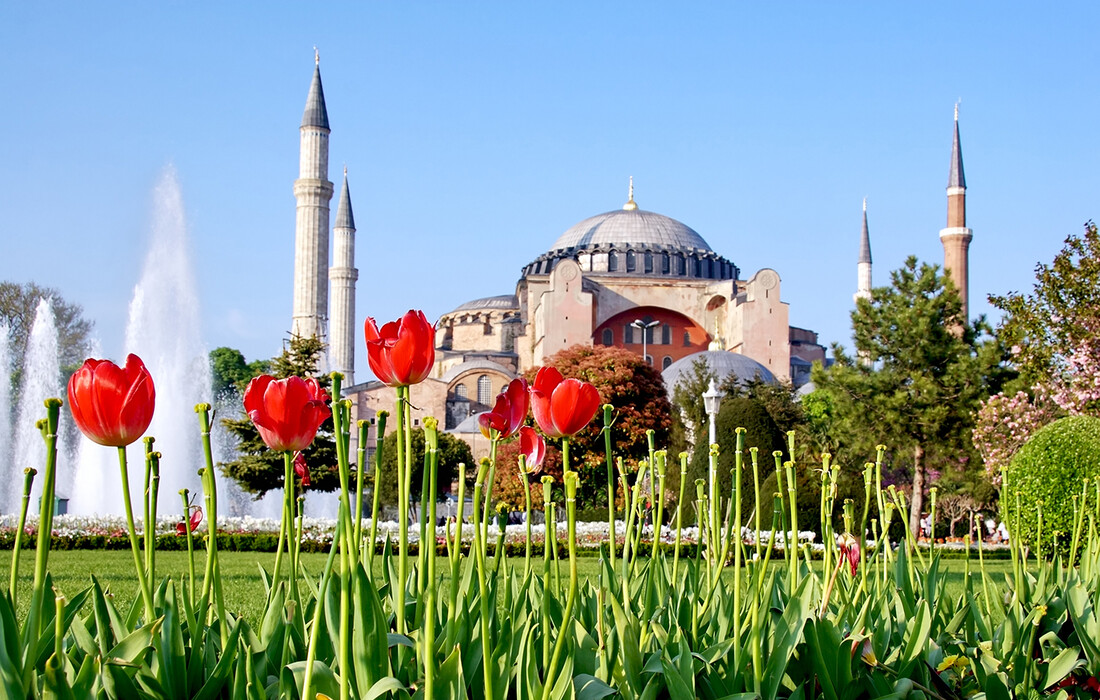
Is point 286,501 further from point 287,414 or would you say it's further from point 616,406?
point 616,406

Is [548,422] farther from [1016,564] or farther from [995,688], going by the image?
[1016,564]

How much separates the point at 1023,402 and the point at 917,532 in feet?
12.7

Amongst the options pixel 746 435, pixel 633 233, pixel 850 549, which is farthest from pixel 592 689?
pixel 633 233

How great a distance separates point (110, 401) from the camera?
1.31 meters

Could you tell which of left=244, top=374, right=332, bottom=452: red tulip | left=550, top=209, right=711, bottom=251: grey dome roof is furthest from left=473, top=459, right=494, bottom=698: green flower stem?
left=550, top=209, right=711, bottom=251: grey dome roof

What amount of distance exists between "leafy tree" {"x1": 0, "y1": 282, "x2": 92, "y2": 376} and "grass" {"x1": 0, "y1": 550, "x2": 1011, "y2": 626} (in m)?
18.4

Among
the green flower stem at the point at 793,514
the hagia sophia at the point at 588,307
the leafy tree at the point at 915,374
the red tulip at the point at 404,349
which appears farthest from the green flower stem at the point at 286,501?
the hagia sophia at the point at 588,307

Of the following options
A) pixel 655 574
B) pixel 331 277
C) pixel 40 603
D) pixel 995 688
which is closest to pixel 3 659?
pixel 40 603

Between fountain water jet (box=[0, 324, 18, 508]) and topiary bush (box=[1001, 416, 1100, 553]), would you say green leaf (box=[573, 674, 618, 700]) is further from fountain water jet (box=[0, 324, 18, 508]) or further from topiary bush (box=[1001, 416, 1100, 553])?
fountain water jet (box=[0, 324, 18, 508])

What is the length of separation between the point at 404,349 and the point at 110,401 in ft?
Answer: 1.26

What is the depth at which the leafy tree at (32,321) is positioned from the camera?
26.0 m

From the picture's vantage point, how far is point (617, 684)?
150 centimetres

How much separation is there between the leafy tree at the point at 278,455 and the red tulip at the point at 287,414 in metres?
15.8

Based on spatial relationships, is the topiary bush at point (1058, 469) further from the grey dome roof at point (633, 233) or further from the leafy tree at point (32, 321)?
the grey dome roof at point (633, 233)
